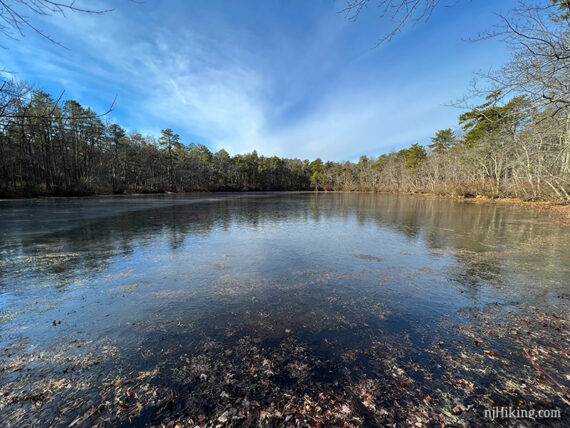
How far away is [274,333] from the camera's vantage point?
341cm

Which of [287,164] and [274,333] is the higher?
[287,164]

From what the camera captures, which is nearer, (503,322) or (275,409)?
(275,409)

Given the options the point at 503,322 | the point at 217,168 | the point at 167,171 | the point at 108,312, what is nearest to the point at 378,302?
the point at 503,322

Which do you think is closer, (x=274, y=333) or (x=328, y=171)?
(x=274, y=333)

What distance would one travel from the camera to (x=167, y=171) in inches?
2249

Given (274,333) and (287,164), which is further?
(287,164)

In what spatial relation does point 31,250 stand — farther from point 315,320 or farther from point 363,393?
point 363,393

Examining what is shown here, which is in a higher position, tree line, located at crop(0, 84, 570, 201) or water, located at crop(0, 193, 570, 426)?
tree line, located at crop(0, 84, 570, 201)

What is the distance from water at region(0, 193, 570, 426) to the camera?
229 cm

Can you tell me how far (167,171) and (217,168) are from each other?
53.0 ft

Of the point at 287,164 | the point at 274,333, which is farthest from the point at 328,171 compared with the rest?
the point at 274,333

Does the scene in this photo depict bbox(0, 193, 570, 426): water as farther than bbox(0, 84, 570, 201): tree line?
No

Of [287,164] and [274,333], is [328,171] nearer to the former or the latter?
[287,164]

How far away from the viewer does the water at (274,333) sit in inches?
90.3
